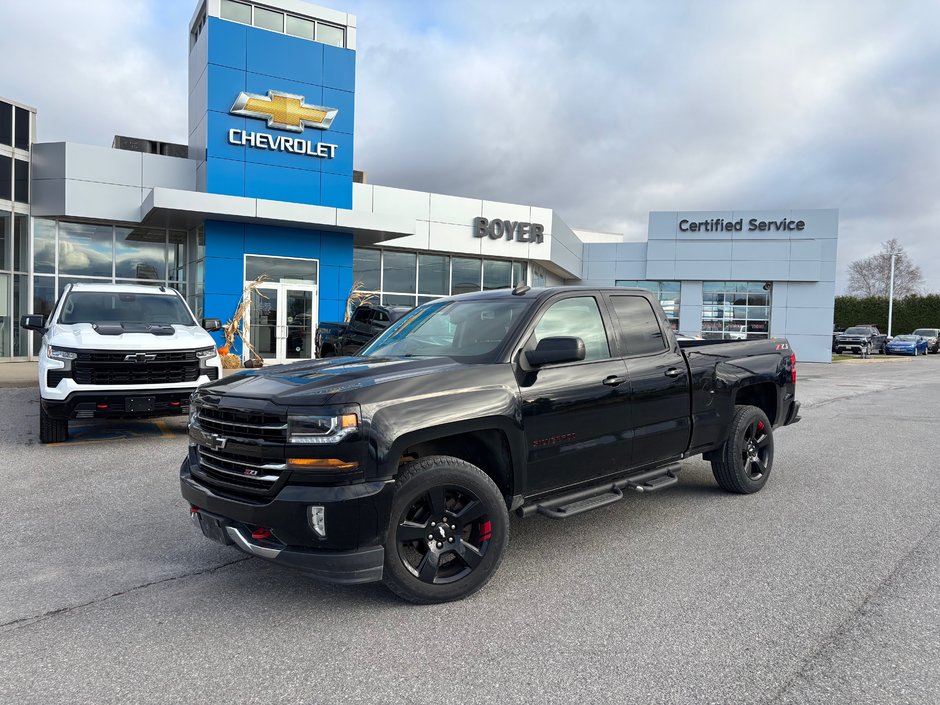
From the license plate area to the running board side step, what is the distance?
5530 millimetres

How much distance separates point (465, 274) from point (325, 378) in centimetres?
2445

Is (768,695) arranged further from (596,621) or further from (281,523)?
(281,523)

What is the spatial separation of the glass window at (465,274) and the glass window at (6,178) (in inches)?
598

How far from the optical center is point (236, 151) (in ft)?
64.6

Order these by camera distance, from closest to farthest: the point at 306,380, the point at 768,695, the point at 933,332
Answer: the point at 768,695 → the point at 306,380 → the point at 933,332

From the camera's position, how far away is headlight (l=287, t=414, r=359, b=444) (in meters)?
3.38

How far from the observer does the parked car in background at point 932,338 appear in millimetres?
45438

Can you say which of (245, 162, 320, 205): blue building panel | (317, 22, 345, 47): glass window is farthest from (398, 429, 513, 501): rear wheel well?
(317, 22, 345, 47): glass window

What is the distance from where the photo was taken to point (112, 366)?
7.86 m

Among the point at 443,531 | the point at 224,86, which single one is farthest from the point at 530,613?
the point at 224,86

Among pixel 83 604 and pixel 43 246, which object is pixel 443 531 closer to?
pixel 83 604

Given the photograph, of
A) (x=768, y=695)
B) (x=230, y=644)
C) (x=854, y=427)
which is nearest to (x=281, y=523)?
(x=230, y=644)

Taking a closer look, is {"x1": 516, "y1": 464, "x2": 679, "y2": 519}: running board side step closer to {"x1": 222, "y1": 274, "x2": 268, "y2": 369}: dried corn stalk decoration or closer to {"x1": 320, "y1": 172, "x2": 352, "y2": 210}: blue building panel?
{"x1": 222, "y1": 274, "x2": 268, "y2": 369}: dried corn stalk decoration

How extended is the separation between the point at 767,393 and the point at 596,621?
4.00 meters
